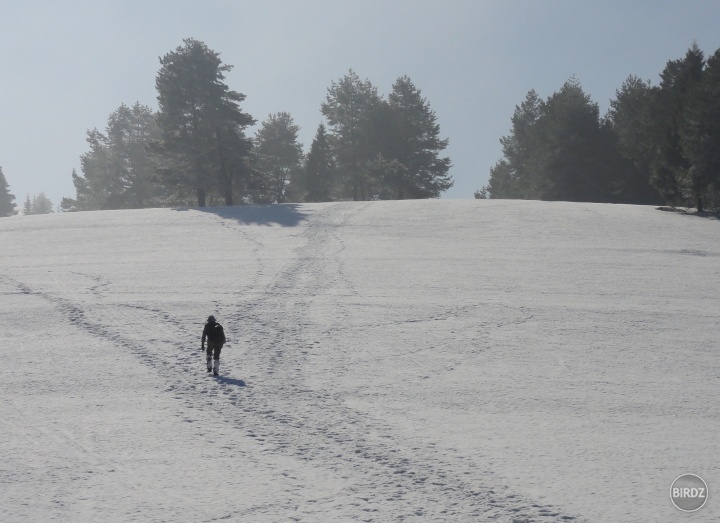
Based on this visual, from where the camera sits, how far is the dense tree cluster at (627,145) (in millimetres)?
34562

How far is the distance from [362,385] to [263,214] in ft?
88.0

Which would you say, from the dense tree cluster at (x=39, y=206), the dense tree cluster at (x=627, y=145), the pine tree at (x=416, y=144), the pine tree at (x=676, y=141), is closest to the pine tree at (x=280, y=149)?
the pine tree at (x=416, y=144)

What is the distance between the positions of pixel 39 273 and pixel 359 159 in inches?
1763

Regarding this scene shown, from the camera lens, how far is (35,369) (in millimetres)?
13906

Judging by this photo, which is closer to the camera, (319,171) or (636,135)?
(636,135)

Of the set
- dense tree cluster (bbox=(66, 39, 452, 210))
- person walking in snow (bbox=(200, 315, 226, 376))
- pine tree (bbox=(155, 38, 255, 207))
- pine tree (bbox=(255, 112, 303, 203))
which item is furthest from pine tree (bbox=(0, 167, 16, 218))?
person walking in snow (bbox=(200, 315, 226, 376))

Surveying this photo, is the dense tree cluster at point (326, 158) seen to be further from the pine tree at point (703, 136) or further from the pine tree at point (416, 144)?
the pine tree at point (703, 136)

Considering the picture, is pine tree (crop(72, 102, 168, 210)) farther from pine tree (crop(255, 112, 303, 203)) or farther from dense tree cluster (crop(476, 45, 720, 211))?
dense tree cluster (crop(476, 45, 720, 211))

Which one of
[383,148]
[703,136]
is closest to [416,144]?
[383,148]

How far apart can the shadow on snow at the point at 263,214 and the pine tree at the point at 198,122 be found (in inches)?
238

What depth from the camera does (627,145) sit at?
51.0m

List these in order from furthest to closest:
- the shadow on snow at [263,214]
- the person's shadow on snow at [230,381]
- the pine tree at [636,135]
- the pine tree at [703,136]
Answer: the pine tree at [636,135] < the shadow on snow at [263,214] < the pine tree at [703,136] < the person's shadow on snow at [230,381]

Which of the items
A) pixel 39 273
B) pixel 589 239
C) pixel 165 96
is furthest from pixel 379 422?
pixel 165 96

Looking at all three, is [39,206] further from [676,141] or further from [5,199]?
[676,141]
